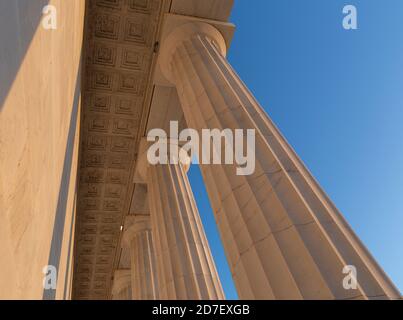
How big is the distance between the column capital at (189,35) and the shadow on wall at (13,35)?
37.5 feet

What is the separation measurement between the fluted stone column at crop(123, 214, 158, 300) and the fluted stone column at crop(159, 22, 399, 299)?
46.7ft

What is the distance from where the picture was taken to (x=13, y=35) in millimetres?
3945

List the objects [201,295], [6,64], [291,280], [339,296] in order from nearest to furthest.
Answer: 1. [6,64]
2. [339,296]
3. [291,280]
4. [201,295]

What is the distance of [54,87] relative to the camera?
8.02m

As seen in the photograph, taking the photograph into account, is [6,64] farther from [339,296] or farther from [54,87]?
[339,296]

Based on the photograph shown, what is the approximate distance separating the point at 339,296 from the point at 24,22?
6075 millimetres

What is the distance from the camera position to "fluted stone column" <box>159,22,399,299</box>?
240 inches

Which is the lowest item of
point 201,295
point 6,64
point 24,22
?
point 201,295

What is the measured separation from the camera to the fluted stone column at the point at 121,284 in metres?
29.3

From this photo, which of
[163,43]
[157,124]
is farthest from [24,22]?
[157,124]

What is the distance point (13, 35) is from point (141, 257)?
72.7ft
